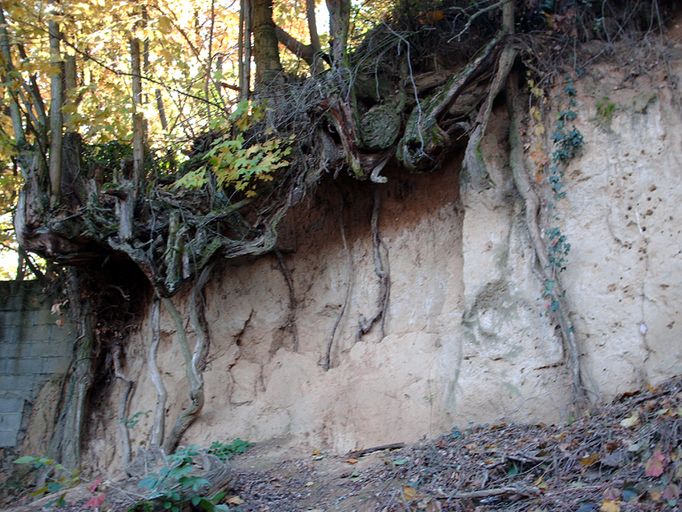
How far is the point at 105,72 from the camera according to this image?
10.6m

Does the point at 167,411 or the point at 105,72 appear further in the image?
the point at 105,72

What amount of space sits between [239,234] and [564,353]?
151 inches

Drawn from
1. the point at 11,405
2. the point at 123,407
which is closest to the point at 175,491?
the point at 123,407

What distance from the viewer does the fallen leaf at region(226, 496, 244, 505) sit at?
5.70m

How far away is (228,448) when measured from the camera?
750cm

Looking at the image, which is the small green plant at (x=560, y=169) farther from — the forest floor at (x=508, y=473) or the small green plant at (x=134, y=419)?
the small green plant at (x=134, y=419)

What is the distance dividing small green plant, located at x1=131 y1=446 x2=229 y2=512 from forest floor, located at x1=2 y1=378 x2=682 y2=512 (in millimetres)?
223

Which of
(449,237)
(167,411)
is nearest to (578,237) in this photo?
(449,237)

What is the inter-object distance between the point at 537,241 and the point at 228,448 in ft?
11.7

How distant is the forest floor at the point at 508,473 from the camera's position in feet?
14.1

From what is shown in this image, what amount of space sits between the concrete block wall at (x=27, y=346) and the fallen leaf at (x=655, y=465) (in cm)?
768

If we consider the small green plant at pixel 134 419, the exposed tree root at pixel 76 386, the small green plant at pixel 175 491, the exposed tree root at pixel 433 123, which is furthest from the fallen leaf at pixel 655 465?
the exposed tree root at pixel 76 386

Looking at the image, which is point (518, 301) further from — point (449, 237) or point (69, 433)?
point (69, 433)

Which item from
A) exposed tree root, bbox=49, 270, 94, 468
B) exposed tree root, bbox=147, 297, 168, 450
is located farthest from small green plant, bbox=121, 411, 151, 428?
exposed tree root, bbox=49, 270, 94, 468
